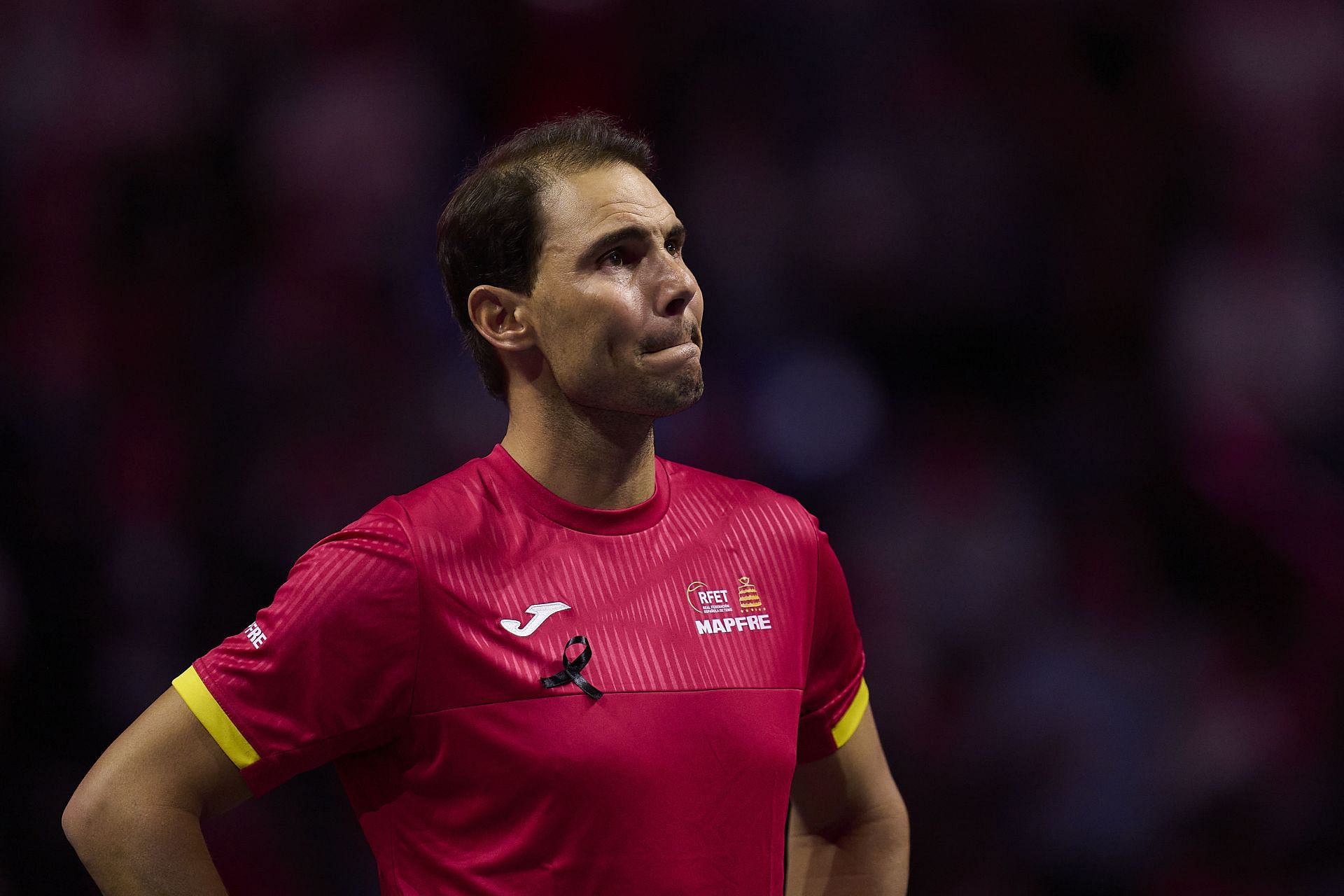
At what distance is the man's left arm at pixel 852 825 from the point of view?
1947 millimetres

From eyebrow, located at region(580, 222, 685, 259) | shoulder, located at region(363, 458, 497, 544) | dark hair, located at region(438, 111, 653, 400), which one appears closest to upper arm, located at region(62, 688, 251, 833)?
shoulder, located at region(363, 458, 497, 544)

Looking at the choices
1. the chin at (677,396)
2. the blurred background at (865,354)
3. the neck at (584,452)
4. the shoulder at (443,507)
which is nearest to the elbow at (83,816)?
the shoulder at (443,507)

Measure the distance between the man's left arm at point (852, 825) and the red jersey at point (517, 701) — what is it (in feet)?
0.85

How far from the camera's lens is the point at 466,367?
9.89 feet

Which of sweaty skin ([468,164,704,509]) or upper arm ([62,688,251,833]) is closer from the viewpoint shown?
upper arm ([62,688,251,833])

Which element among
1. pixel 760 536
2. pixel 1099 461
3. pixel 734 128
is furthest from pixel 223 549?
pixel 1099 461

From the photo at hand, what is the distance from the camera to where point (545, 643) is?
5.17 ft

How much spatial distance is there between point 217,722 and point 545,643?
0.40 metres

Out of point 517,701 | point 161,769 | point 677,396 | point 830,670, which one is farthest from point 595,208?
point 161,769

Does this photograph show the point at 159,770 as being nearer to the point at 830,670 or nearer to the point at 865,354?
the point at 830,670

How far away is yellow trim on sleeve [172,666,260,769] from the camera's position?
1506mm

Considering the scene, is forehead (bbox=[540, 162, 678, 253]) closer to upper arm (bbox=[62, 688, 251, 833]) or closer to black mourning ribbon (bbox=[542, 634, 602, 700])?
black mourning ribbon (bbox=[542, 634, 602, 700])

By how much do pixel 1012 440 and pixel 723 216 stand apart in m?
0.96

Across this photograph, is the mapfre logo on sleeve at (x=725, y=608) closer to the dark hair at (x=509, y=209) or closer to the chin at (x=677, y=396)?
the chin at (x=677, y=396)
